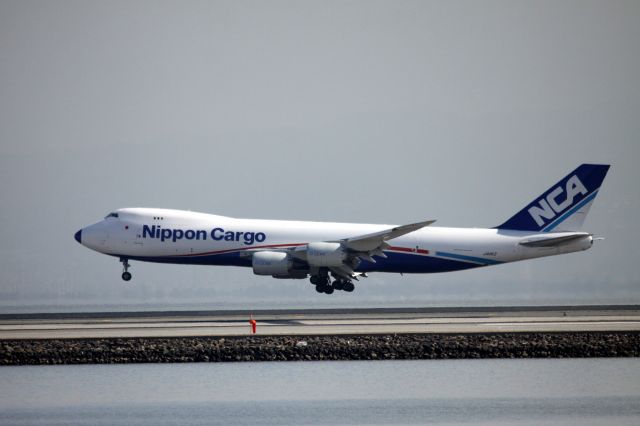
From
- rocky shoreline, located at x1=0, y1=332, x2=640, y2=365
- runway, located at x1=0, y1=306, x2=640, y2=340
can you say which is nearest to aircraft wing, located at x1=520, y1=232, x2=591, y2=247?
runway, located at x1=0, y1=306, x2=640, y2=340

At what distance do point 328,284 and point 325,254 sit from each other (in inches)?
134

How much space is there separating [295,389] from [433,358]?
22.9 ft

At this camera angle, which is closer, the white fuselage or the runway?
the runway

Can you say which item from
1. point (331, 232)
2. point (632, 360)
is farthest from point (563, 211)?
point (632, 360)

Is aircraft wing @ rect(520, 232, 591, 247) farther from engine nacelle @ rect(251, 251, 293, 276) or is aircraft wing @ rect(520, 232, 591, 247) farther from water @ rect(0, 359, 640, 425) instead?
water @ rect(0, 359, 640, 425)

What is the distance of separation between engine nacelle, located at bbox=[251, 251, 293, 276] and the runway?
85.4 inches

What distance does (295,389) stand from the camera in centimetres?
3969

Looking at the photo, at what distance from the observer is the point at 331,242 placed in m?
59.0

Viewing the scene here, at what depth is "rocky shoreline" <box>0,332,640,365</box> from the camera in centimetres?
4431

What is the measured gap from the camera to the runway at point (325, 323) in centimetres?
4819

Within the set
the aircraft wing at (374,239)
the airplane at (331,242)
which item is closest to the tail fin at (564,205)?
the airplane at (331,242)

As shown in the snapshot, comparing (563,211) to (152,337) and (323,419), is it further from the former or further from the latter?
(323,419)

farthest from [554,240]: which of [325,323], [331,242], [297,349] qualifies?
[297,349]

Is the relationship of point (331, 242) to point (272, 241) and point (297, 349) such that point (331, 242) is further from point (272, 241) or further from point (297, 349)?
point (297, 349)
